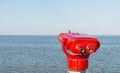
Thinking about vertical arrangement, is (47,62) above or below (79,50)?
below

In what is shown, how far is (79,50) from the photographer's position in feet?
7.04

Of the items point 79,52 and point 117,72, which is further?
point 117,72

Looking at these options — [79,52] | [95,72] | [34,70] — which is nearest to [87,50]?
[79,52]

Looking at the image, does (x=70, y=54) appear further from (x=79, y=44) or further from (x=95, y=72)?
(x=95, y=72)

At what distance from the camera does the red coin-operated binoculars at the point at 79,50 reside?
2158 millimetres

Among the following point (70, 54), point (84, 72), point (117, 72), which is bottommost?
point (117, 72)

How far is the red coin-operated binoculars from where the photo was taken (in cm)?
216

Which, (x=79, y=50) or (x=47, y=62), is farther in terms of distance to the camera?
(x=47, y=62)

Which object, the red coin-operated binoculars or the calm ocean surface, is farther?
the calm ocean surface

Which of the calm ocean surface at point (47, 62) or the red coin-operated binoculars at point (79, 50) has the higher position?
the red coin-operated binoculars at point (79, 50)

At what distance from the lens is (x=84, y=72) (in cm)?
222

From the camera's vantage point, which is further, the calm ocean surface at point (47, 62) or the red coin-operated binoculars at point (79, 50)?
the calm ocean surface at point (47, 62)

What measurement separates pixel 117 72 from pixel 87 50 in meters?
27.5

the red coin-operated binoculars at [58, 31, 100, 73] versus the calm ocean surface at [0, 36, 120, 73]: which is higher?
the red coin-operated binoculars at [58, 31, 100, 73]
